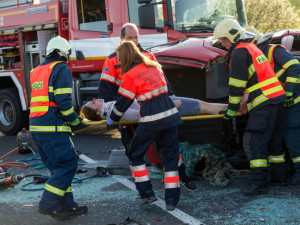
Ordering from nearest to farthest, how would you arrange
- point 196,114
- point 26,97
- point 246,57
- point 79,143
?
point 246,57 < point 196,114 < point 79,143 < point 26,97

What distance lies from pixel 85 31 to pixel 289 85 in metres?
5.19

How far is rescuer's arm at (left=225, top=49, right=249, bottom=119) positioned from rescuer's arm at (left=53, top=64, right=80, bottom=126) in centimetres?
171

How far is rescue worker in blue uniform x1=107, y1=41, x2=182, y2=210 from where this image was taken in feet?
14.8

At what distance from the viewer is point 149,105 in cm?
452

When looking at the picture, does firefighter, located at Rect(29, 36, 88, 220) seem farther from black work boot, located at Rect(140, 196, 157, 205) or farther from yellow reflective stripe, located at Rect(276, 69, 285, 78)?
yellow reflective stripe, located at Rect(276, 69, 285, 78)

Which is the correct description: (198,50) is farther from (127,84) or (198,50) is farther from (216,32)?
(127,84)

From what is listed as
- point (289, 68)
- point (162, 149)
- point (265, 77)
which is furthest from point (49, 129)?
point (289, 68)

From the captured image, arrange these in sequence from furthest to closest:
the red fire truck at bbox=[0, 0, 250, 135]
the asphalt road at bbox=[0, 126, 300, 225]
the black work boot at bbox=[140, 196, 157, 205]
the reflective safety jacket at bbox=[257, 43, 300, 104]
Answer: the red fire truck at bbox=[0, 0, 250, 135] → the reflective safety jacket at bbox=[257, 43, 300, 104] → the black work boot at bbox=[140, 196, 157, 205] → the asphalt road at bbox=[0, 126, 300, 225]

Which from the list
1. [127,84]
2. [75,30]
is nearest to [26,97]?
[75,30]

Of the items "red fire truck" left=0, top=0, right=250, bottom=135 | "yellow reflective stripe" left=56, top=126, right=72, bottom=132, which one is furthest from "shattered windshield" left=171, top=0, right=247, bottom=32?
"yellow reflective stripe" left=56, top=126, right=72, bottom=132

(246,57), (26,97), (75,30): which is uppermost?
(75,30)

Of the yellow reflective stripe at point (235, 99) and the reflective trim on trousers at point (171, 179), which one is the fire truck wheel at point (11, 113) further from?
the yellow reflective stripe at point (235, 99)

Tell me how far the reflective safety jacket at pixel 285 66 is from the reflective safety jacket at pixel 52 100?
2.23 m

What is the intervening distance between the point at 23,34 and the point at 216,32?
21.3ft
